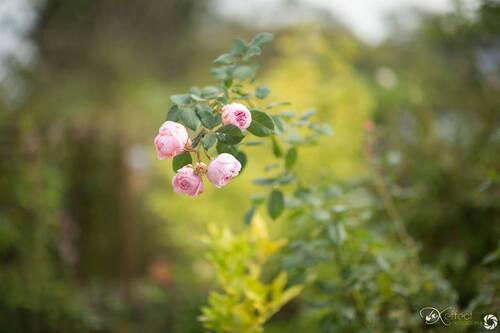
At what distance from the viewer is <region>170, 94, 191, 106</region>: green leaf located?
2.61ft

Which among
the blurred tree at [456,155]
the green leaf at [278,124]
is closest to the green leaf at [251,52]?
the green leaf at [278,124]

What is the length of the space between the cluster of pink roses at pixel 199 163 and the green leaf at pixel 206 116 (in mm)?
24

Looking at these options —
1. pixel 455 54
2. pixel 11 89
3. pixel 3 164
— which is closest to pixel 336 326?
pixel 3 164

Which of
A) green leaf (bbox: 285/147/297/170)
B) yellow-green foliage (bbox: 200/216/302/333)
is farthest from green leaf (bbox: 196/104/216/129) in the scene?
yellow-green foliage (bbox: 200/216/302/333)

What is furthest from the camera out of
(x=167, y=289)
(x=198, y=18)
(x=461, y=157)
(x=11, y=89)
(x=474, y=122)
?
(x=198, y=18)

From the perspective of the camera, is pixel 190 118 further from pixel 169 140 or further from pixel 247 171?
pixel 247 171

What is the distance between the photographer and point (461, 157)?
2.17 metres

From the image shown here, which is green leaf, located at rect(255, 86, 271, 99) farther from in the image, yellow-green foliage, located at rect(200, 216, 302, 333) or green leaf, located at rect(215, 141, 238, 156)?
yellow-green foliage, located at rect(200, 216, 302, 333)

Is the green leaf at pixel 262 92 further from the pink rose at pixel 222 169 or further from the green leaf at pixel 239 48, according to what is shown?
the pink rose at pixel 222 169

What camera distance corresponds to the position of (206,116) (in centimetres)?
78

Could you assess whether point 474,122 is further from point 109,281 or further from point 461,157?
point 109,281

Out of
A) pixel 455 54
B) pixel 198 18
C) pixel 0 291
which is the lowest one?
pixel 0 291

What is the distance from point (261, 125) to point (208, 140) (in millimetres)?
114

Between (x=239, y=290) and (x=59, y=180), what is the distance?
1.84 m
